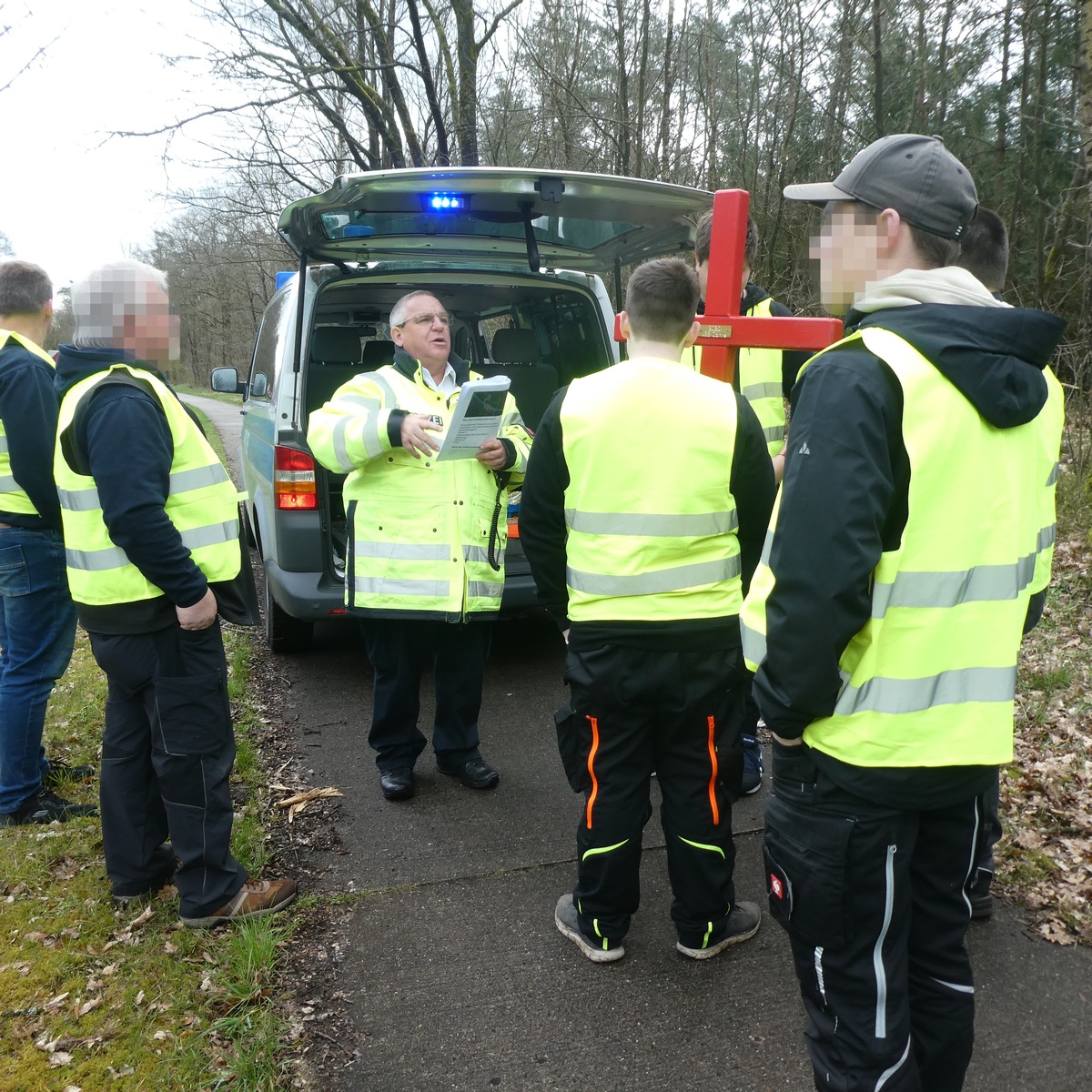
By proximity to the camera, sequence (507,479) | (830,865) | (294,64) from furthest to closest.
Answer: (294,64), (507,479), (830,865)

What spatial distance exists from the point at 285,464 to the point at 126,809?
189cm

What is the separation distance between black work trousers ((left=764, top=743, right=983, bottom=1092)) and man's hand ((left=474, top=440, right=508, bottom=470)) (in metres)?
1.94

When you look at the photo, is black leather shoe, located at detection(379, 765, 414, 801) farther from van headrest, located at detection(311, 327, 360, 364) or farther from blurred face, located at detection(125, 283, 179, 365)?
van headrest, located at detection(311, 327, 360, 364)

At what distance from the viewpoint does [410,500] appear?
3.36 metres

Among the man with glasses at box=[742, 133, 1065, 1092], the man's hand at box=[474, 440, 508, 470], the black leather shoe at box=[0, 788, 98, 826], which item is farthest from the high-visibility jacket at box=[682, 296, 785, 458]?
Result: the black leather shoe at box=[0, 788, 98, 826]

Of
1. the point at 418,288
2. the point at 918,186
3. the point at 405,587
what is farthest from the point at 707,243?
the point at 418,288

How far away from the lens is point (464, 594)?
3.37 meters

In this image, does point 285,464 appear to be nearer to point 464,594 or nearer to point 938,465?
point 464,594

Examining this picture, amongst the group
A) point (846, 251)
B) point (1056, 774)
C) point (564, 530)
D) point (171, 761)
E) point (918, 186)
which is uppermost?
point (918, 186)

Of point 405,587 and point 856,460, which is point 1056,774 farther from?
point 856,460

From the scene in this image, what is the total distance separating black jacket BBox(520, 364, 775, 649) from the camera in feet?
7.91

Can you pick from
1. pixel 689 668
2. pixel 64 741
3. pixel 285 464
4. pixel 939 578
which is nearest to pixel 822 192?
pixel 939 578

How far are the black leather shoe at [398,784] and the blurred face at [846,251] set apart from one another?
2.62 meters

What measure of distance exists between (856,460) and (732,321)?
1.31 metres
